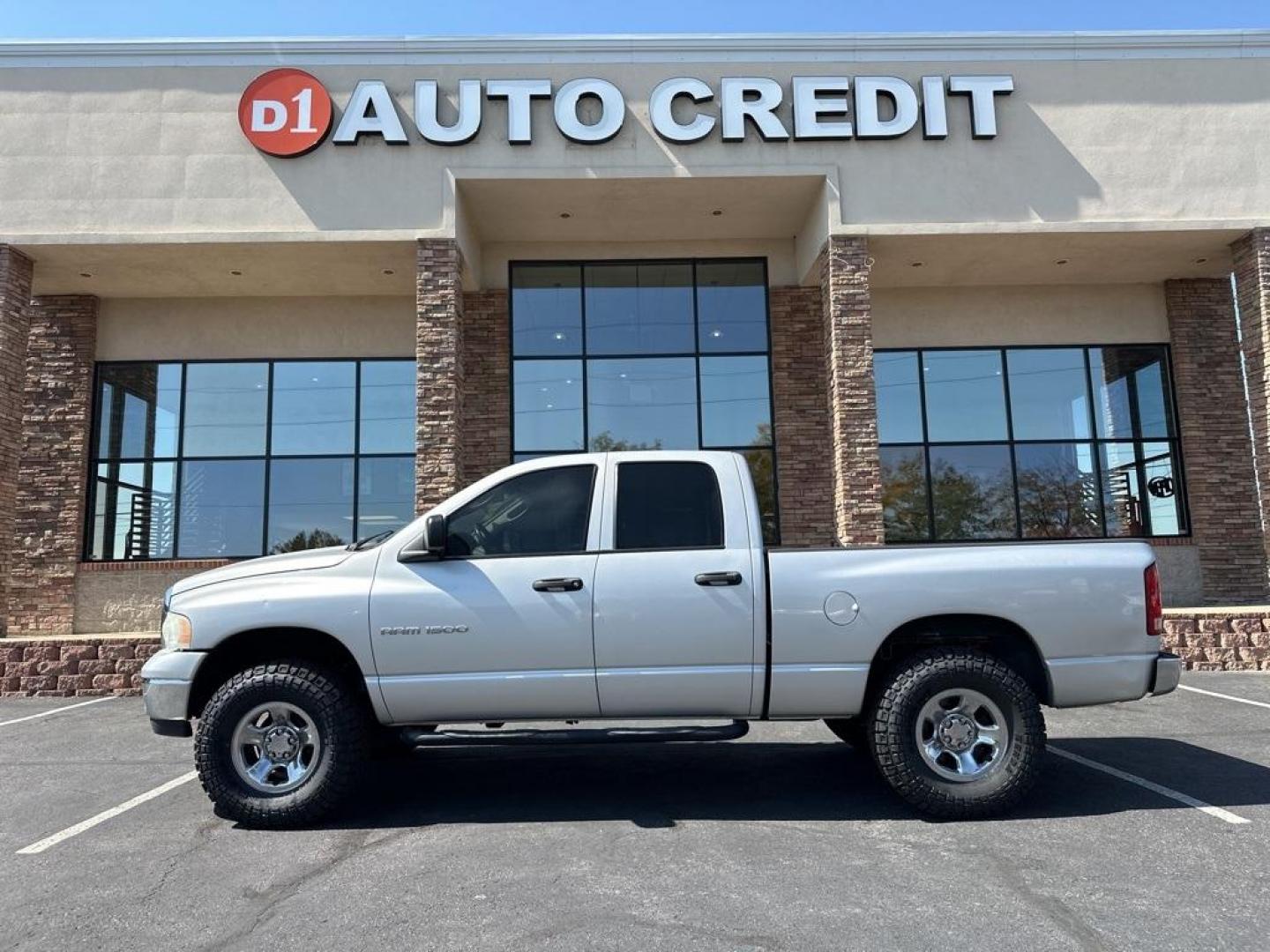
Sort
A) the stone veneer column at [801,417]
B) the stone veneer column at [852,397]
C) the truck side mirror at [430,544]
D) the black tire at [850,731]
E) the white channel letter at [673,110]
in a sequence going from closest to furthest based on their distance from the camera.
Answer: the truck side mirror at [430,544], the black tire at [850,731], the stone veneer column at [852,397], the white channel letter at [673,110], the stone veneer column at [801,417]

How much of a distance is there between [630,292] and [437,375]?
4.05 meters

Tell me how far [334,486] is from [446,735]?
10.2m

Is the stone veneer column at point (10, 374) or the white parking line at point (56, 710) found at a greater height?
the stone veneer column at point (10, 374)

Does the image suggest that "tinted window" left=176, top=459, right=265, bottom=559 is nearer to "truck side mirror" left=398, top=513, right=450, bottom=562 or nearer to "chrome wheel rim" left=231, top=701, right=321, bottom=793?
"chrome wheel rim" left=231, top=701, right=321, bottom=793

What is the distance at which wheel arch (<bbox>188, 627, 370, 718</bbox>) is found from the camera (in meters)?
5.05

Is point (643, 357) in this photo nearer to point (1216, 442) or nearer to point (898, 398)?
point (898, 398)

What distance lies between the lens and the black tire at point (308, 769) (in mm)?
4840

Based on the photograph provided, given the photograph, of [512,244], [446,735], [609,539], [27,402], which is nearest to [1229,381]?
[512,244]

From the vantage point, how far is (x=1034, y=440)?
14758 mm

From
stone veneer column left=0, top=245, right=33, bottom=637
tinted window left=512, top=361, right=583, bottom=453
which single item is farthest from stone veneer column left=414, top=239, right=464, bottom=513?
stone veneer column left=0, top=245, right=33, bottom=637

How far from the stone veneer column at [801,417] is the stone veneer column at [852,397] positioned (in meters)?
1.22

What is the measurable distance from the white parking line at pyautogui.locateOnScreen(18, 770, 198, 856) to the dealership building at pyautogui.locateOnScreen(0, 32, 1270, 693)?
5.30m

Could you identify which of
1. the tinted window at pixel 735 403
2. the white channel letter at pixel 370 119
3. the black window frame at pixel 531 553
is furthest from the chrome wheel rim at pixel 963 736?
the white channel letter at pixel 370 119

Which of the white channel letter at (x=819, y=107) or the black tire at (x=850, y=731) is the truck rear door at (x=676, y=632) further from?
the white channel letter at (x=819, y=107)
